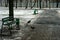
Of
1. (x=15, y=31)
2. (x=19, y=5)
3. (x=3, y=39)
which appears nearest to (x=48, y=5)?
(x=19, y=5)

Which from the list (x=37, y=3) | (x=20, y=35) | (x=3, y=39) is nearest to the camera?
(x=3, y=39)

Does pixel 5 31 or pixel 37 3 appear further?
pixel 37 3

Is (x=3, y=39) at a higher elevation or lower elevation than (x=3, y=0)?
lower

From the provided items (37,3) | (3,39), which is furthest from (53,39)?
(37,3)

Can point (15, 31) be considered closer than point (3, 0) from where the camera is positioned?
Yes

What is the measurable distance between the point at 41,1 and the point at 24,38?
2070 cm

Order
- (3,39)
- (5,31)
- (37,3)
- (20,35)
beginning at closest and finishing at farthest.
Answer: (3,39) < (20,35) < (5,31) < (37,3)

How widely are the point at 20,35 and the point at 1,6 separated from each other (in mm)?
20034

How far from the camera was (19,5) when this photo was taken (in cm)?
3148

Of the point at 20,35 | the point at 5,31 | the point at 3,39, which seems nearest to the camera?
the point at 3,39

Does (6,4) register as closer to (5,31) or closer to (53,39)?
(5,31)

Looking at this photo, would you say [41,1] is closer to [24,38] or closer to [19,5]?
[19,5]

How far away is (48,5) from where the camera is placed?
31.5 meters

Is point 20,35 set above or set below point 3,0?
below
